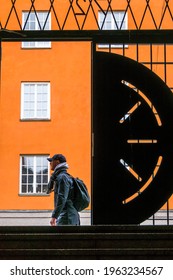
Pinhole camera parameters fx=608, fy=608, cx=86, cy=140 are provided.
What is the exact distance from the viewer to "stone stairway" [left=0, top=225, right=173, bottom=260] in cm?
520

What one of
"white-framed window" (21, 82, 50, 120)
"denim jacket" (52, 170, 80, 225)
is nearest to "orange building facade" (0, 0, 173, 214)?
"white-framed window" (21, 82, 50, 120)

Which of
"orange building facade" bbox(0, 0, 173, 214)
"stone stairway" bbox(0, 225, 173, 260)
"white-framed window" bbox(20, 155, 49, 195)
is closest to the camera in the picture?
"stone stairway" bbox(0, 225, 173, 260)

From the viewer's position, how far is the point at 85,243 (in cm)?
527

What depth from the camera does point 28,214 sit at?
26.2m

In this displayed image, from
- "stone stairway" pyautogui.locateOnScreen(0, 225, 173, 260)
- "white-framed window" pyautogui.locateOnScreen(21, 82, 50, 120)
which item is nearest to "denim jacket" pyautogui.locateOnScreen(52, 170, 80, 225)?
"stone stairway" pyautogui.locateOnScreen(0, 225, 173, 260)

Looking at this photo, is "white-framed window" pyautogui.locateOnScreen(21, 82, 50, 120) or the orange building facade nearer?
the orange building facade

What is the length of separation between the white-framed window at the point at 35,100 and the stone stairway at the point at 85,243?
22.8 m

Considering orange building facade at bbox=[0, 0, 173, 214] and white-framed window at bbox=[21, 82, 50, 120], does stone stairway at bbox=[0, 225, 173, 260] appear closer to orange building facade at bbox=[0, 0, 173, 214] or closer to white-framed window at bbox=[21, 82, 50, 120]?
orange building facade at bbox=[0, 0, 173, 214]

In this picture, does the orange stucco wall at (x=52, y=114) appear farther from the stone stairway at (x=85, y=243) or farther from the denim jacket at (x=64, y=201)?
the stone stairway at (x=85, y=243)

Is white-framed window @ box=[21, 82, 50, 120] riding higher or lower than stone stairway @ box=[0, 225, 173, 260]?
higher

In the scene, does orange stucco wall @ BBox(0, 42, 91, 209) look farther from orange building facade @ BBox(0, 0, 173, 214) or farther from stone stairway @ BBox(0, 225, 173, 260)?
stone stairway @ BBox(0, 225, 173, 260)

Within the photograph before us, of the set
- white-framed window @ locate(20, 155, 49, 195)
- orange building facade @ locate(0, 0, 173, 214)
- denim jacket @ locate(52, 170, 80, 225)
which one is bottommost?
denim jacket @ locate(52, 170, 80, 225)

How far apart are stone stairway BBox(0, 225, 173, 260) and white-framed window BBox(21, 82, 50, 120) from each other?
74.8ft

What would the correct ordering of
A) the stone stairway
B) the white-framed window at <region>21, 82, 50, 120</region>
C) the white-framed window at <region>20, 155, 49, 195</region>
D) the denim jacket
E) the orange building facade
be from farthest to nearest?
the white-framed window at <region>21, 82, 50, 120</region> < the white-framed window at <region>20, 155, 49, 195</region> < the orange building facade < the denim jacket < the stone stairway
